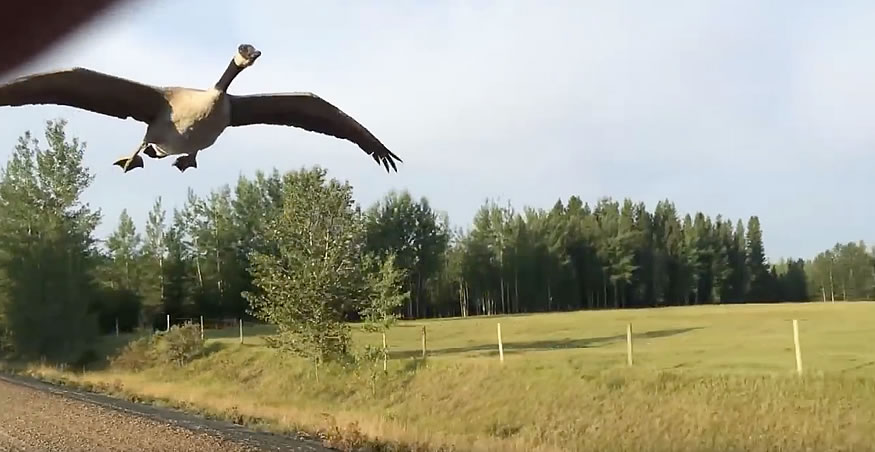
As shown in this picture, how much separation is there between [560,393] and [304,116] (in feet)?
62.9

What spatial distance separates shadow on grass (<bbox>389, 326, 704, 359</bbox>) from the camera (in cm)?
3247

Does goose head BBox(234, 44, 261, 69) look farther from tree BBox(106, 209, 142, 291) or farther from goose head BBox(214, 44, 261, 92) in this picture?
tree BBox(106, 209, 142, 291)

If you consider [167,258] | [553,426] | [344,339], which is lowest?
[553,426]

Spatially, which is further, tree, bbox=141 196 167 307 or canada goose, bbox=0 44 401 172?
tree, bbox=141 196 167 307

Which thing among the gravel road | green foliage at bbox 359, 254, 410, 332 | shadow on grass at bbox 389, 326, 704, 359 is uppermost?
green foliage at bbox 359, 254, 410, 332

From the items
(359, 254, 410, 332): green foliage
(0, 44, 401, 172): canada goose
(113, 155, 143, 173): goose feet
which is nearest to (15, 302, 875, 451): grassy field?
(359, 254, 410, 332): green foliage

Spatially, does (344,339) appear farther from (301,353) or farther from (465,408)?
(465,408)

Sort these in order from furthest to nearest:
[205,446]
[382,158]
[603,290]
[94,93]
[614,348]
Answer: [603,290] < [614,348] < [205,446] < [382,158] < [94,93]

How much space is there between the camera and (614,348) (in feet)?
110

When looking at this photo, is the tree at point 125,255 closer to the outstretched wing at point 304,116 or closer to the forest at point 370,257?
the forest at point 370,257

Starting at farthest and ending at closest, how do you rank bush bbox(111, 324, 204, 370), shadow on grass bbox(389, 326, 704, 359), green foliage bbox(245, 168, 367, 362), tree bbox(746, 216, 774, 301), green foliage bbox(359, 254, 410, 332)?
tree bbox(746, 216, 774, 301) < bush bbox(111, 324, 204, 370) < shadow on grass bbox(389, 326, 704, 359) < green foliage bbox(245, 168, 367, 362) < green foliage bbox(359, 254, 410, 332)

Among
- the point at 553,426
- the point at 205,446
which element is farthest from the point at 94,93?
the point at 553,426

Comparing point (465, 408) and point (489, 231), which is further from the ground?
point (489, 231)

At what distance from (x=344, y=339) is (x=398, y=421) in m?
4.41
